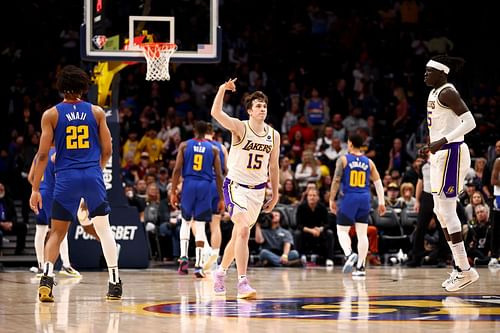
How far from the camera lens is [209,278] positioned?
14594 mm

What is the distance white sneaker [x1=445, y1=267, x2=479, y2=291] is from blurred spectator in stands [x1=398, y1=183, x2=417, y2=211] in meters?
8.32

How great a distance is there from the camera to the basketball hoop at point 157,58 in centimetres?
1517

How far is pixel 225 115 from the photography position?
10.5 metres

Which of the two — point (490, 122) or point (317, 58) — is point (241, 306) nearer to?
point (490, 122)

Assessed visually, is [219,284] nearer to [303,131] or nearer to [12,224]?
[12,224]

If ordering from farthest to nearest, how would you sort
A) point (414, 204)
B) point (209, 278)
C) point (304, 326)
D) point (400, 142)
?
point (400, 142) < point (414, 204) < point (209, 278) < point (304, 326)

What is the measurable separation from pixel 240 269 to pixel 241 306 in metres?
0.99

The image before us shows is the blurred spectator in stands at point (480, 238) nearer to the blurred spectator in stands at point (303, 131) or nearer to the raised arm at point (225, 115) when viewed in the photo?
the blurred spectator in stands at point (303, 131)

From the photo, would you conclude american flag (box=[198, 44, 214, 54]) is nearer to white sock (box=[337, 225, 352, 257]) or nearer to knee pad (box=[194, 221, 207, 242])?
knee pad (box=[194, 221, 207, 242])

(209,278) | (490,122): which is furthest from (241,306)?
(490,122)

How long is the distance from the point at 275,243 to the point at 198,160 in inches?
137

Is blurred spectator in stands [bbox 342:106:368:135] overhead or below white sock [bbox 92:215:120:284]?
overhead

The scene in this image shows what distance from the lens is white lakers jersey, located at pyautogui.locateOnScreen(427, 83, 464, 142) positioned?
11117 millimetres

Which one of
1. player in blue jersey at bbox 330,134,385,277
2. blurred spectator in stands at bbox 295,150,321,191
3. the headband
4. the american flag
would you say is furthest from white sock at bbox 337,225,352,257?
the headband
